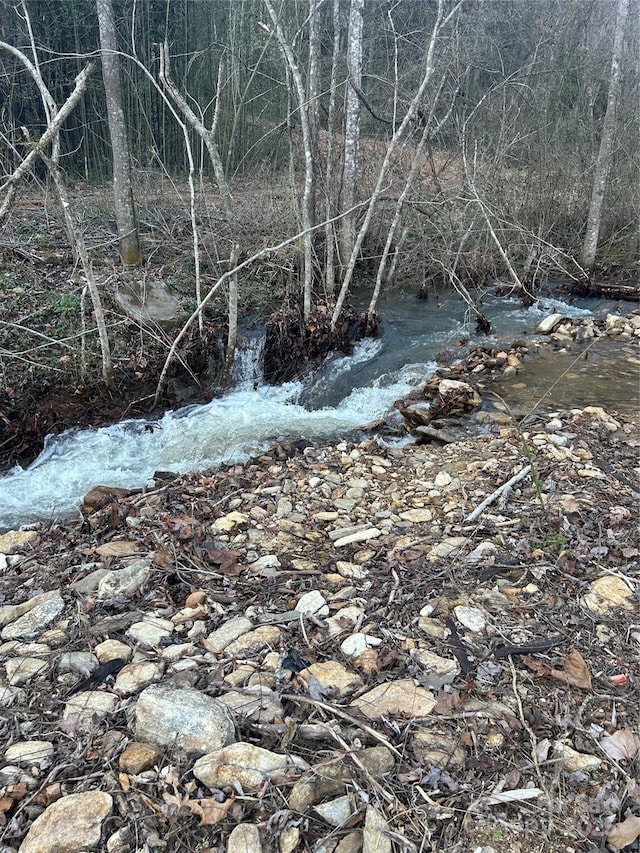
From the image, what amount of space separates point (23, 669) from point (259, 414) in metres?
3.96

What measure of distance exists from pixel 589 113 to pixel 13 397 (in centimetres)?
1072

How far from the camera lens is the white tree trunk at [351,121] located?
6188 mm

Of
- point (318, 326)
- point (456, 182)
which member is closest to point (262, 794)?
point (318, 326)

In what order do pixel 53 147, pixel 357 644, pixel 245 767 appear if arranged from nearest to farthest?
pixel 245 767 → pixel 357 644 → pixel 53 147

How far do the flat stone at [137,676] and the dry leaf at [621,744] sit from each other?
1538 mm

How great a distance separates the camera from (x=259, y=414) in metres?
5.93

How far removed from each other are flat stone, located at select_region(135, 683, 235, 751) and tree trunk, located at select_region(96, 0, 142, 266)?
5.39 metres

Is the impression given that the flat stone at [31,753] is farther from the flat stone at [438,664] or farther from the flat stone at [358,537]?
the flat stone at [358,537]

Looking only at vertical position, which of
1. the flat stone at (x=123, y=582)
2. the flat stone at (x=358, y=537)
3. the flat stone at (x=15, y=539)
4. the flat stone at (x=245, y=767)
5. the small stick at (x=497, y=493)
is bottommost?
the flat stone at (x=15, y=539)

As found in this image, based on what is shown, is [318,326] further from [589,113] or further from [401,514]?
[589,113]

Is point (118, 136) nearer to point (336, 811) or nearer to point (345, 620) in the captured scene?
point (345, 620)

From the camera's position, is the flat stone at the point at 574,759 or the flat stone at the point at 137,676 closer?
the flat stone at the point at 574,759

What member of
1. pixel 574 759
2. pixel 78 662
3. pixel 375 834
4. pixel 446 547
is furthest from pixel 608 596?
pixel 78 662

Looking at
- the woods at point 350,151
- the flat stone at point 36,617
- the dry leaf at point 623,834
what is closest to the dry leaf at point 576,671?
the dry leaf at point 623,834
